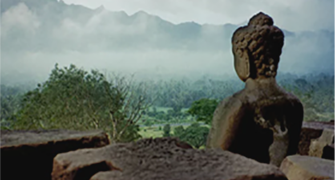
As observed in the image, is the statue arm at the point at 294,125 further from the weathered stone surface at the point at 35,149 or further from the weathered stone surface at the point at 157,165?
the weathered stone surface at the point at 35,149

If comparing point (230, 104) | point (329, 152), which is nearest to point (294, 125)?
point (230, 104)

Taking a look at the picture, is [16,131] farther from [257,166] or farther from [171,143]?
[257,166]

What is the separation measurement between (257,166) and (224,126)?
1.65ft

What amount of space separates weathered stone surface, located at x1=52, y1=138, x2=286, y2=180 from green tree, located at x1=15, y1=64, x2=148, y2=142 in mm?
9799

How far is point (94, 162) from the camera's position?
1.78m

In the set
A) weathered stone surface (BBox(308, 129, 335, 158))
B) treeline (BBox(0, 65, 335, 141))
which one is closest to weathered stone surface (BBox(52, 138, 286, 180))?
weathered stone surface (BBox(308, 129, 335, 158))

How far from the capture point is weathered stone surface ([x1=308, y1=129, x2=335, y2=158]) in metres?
3.54

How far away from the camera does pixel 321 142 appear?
3.74m

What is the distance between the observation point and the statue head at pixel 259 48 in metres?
2.24

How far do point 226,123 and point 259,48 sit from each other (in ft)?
2.00

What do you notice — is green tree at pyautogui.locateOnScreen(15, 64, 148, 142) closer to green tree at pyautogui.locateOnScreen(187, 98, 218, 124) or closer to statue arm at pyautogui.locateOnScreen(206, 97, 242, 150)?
green tree at pyautogui.locateOnScreen(187, 98, 218, 124)

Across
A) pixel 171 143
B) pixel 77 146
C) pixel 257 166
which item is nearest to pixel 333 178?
pixel 257 166

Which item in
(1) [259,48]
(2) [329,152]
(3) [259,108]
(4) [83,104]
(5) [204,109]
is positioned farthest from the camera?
(5) [204,109]

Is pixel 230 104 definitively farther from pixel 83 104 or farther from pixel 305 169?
pixel 83 104
